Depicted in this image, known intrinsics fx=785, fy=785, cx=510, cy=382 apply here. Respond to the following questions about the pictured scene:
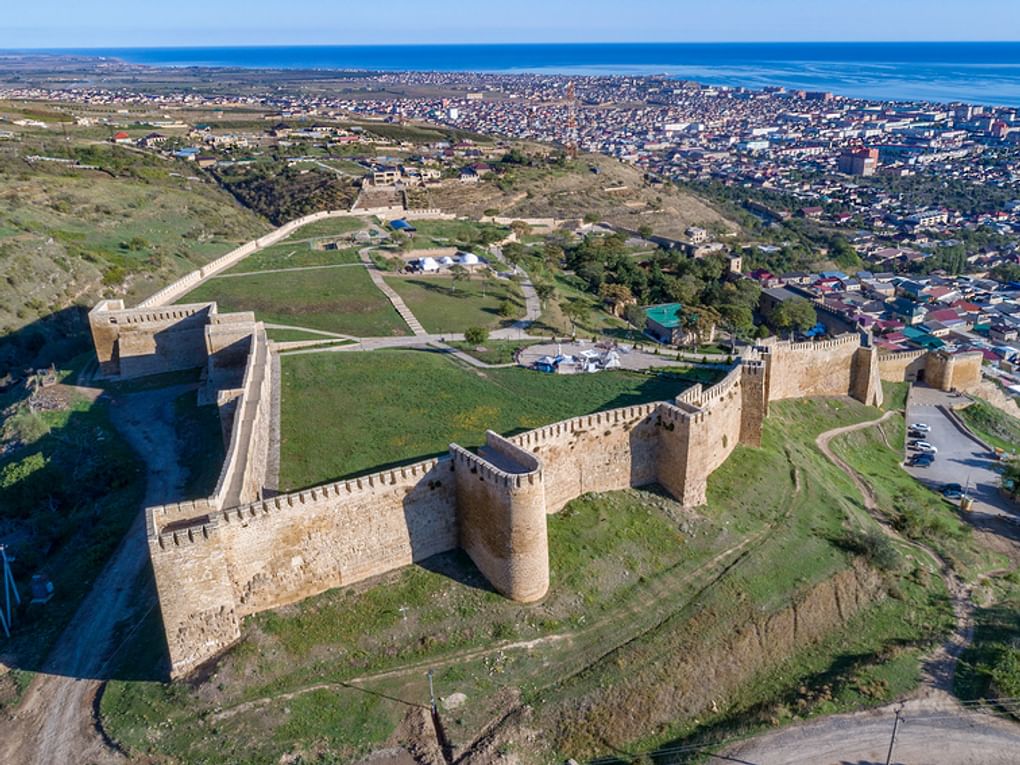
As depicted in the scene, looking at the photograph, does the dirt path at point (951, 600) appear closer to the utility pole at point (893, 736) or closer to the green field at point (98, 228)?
the utility pole at point (893, 736)

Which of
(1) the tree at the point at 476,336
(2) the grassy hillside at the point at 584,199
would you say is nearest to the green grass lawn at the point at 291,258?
(1) the tree at the point at 476,336

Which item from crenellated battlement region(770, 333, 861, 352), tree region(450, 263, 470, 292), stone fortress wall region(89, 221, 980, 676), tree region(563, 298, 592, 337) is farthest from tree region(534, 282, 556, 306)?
stone fortress wall region(89, 221, 980, 676)

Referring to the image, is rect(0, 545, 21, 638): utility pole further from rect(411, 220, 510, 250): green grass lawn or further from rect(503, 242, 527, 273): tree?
rect(503, 242, 527, 273): tree

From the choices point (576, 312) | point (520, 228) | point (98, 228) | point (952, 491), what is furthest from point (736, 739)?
point (520, 228)

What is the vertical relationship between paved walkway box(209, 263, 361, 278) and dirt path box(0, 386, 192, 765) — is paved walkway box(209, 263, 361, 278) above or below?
above

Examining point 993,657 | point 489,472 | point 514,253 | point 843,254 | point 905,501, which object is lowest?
point 843,254

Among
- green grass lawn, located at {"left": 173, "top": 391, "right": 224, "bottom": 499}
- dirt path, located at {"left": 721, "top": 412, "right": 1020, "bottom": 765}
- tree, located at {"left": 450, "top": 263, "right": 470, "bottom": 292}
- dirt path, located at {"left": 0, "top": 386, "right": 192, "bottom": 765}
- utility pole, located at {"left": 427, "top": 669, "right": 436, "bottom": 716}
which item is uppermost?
green grass lawn, located at {"left": 173, "top": 391, "right": 224, "bottom": 499}

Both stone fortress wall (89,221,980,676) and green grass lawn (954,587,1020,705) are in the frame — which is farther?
green grass lawn (954,587,1020,705)

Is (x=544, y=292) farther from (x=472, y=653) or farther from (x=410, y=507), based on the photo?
(x=472, y=653)
